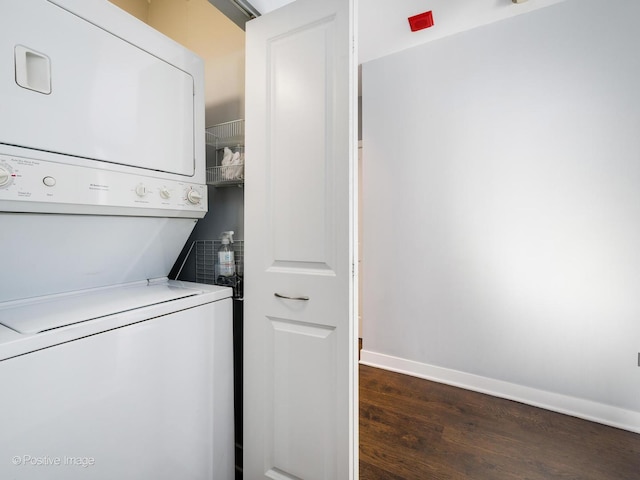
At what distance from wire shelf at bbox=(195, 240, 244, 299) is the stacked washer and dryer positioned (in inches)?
5.5

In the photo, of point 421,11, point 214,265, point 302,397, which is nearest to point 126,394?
point 302,397

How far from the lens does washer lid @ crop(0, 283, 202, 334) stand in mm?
867

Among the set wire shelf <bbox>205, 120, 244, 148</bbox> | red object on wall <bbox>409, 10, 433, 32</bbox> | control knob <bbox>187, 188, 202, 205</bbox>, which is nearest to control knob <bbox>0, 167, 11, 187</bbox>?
control knob <bbox>187, 188, 202, 205</bbox>

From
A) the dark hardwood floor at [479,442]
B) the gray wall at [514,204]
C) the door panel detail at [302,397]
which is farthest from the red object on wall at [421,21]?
the dark hardwood floor at [479,442]

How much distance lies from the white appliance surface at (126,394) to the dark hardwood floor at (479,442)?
38.1 inches

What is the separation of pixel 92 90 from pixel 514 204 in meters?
2.67

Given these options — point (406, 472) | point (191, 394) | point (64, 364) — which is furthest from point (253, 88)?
point (406, 472)

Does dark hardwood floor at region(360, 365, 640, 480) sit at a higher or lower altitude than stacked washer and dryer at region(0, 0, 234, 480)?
lower

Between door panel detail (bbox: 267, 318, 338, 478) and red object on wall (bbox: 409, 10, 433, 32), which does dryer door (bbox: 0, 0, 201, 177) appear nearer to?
door panel detail (bbox: 267, 318, 338, 478)

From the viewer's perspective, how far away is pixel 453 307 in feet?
8.27

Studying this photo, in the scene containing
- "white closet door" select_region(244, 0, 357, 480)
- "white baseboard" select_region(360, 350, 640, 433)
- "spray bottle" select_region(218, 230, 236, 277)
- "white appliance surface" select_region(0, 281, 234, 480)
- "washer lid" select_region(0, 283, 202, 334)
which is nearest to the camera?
"white appliance surface" select_region(0, 281, 234, 480)

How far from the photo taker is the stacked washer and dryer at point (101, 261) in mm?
833

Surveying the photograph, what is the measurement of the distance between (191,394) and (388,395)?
1710 millimetres

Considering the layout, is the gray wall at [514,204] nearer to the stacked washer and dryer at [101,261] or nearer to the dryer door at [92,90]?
the stacked washer and dryer at [101,261]
